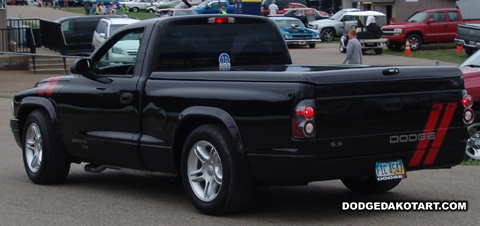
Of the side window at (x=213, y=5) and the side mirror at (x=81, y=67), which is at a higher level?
the side mirror at (x=81, y=67)

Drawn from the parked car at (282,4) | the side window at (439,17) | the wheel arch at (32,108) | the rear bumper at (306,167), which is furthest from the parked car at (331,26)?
the rear bumper at (306,167)

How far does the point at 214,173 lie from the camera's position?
696 cm

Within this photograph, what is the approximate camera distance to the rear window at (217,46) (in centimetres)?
791

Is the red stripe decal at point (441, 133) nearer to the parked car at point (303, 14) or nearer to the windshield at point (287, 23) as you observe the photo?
the windshield at point (287, 23)

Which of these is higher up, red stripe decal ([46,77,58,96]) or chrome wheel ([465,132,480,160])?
red stripe decal ([46,77,58,96])

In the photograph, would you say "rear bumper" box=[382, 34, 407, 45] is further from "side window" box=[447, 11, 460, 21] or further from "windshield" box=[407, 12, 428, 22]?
"side window" box=[447, 11, 460, 21]

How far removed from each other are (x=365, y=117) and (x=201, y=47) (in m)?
2.27

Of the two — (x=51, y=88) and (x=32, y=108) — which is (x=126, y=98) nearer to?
(x=51, y=88)

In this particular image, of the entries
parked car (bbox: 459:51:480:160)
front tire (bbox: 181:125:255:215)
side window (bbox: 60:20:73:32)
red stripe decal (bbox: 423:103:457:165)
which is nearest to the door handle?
front tire (bbox: 181:125:255:215)

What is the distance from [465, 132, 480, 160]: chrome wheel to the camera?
11.0m

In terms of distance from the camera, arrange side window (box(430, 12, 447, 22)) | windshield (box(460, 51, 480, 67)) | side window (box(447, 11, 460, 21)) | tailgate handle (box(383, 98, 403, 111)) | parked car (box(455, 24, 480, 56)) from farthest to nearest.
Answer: side window (box(447, 11, 460, 21))
side window (box(430, 12, 447, 22))
parked car (box(455, 24, 480, 56))
windshield (box(460, 51, 480, 67))
tailgate handle (box(383, 98, 403, 111))

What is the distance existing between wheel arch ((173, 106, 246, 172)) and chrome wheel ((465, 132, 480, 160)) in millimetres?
5181

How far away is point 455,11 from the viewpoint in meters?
36.3

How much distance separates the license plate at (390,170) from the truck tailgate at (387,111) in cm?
13
